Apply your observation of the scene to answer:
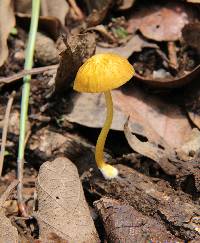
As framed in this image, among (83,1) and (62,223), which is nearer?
(62,223)

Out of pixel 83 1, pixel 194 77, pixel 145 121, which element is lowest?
pixel 145 121

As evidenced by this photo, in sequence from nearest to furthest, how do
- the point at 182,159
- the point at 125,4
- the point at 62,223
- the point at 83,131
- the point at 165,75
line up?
the point at 62,223 < the point at 182,159 < the point at 83,131 < the point at 165,75 < the point at 125,4

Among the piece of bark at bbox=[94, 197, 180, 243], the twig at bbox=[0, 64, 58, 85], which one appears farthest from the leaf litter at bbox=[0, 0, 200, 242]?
the twig at bbox=[0, 64, 58, 85]

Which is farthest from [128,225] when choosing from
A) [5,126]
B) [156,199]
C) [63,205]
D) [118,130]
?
[5,126]

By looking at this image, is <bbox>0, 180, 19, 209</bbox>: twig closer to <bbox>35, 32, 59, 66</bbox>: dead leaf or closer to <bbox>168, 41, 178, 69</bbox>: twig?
<bbox>35, 32, 59, 66</bbox>: dead leaf

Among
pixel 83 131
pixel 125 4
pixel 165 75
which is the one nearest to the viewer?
pixel 83 131

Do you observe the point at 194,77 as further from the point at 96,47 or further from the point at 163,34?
the point at 96,47

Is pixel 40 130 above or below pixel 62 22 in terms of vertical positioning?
below

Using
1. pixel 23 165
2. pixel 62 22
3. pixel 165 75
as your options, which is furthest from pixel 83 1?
pixel 23 165
